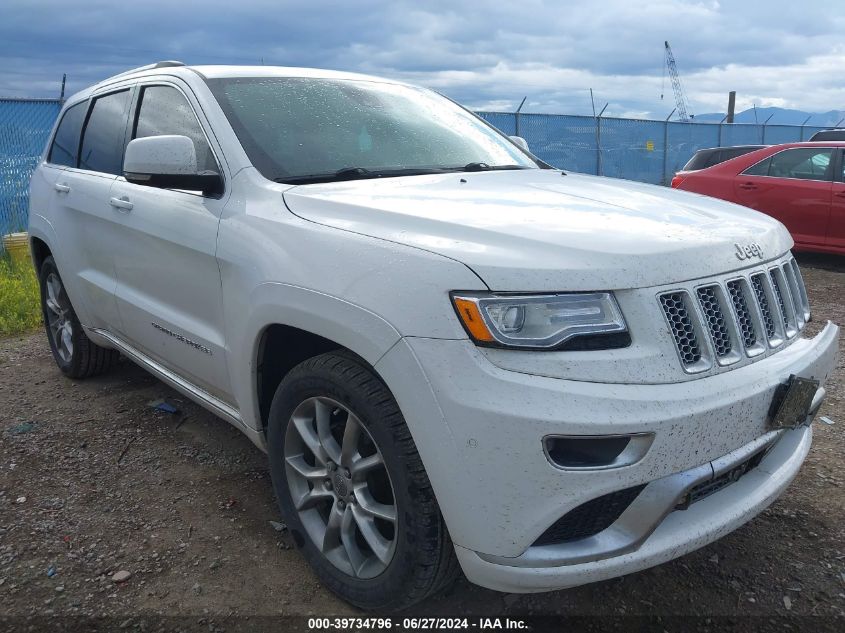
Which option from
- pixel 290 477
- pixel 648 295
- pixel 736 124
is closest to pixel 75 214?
pixel 290 477

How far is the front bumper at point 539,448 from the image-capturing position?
1801 mm

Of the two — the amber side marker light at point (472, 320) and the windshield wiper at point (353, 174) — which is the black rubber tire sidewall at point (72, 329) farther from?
the amber side marker light at point (472, 320)

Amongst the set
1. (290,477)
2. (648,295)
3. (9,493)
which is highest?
(648,295)

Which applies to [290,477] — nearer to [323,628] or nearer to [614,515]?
[323,628]

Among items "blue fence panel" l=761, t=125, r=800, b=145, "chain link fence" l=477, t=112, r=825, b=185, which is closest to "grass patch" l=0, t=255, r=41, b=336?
"chain link fence" l=477, t=112, r=825, b=185

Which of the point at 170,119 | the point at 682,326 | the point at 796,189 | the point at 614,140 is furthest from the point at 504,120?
the point at 682,326

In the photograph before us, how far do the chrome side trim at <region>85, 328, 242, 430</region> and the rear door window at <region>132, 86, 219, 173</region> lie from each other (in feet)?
3.08

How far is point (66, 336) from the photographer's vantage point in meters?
4.77

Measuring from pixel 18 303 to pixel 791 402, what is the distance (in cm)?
699

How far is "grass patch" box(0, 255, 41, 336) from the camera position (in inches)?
260

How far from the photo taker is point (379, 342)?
2002 millimetres

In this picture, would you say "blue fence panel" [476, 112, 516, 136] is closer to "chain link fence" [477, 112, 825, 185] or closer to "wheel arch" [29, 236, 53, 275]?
"chain link fence" [477, 112, 825, 185]

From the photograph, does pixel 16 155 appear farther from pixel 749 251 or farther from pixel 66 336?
pixel 749 251

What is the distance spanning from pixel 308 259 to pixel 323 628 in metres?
1.19
